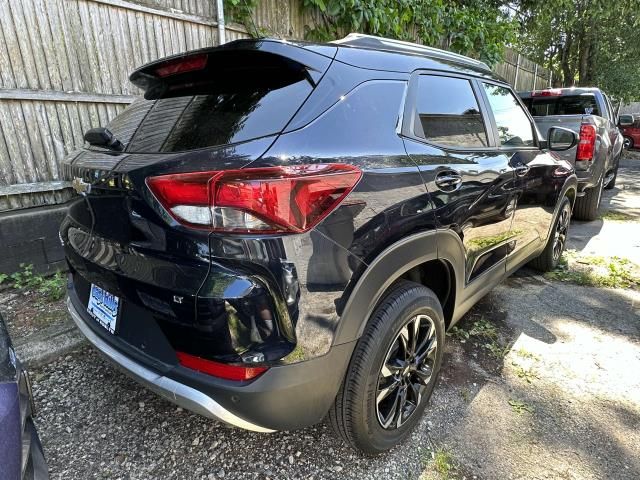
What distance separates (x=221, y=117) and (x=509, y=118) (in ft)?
7.67

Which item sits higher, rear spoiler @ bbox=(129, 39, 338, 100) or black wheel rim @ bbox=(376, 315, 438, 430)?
rear spoiler @ bbox=(129, 39, 338, 100)

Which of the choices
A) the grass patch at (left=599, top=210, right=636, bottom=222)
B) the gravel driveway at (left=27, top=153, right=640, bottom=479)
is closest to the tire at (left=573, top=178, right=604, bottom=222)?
the grass patch at (left=599, top=210, right=636, bottom=222)

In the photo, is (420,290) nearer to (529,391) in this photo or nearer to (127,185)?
(529,391)

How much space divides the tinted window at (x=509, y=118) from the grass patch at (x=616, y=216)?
4211mm

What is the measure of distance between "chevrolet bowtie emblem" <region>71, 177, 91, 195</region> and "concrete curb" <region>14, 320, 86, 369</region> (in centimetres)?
117

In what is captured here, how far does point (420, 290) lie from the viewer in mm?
2020

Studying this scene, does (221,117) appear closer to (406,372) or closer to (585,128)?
(406,372)

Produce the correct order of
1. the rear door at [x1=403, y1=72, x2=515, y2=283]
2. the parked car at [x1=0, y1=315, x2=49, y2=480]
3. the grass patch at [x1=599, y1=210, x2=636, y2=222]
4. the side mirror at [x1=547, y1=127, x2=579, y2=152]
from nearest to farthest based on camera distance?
the parked car at [x1=0, y1=315, x2=49, y2=480]
the rear door at [x1=403, y1=72, x2=515, y2=283]
the side mirror at [x1=547, y1=127, x2=579, y2=152]
the grass patch at [x1=599, y1=210, x2=636, y2=222]

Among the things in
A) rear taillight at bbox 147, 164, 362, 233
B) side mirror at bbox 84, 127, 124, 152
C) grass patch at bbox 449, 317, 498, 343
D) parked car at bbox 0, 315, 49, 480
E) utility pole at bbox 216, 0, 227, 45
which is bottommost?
grass patch at bbox 449, 317, 498, 343

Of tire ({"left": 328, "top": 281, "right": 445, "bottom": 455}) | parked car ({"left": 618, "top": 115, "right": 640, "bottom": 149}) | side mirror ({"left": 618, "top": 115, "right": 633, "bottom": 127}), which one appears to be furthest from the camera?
parked car ({"left": 618, "top": 115, "right": 640, "bottom": 149})

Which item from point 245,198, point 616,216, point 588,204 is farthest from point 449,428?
point 616,216

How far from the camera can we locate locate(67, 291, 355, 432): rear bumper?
4.80 feet

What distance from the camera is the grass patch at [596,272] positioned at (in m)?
4.06

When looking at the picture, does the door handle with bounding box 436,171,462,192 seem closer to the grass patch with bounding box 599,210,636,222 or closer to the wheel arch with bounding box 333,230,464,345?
the wheel arch with bounding box 333,230,464,345
